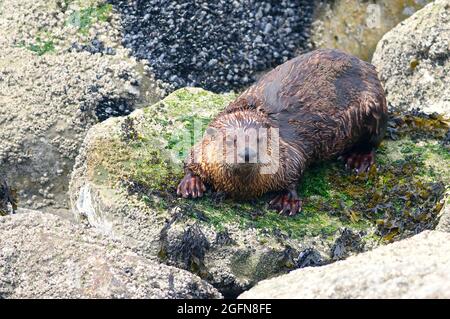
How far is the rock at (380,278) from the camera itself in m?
5.81

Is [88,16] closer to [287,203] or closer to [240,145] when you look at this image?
[240,145]

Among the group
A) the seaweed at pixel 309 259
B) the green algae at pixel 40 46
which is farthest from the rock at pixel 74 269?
the green algae at pixel 40 46

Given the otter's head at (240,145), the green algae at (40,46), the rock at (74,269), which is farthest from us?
the green algae at (40,46)

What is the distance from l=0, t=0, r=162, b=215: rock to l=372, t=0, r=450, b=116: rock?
2.47 meters

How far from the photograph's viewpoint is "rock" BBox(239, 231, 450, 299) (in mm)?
5809

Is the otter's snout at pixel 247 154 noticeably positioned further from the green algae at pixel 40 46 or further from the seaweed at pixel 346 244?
the green algae at pixel 40 46

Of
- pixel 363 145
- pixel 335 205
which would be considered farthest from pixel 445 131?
pixel 335 205

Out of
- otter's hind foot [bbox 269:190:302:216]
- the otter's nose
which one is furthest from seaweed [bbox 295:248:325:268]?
the otter's nose

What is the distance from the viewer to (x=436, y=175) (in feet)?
30.7

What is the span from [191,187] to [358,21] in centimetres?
439

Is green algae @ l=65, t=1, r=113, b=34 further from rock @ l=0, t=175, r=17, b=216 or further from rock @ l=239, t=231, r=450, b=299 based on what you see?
rock @ l=239, t=231, r=450, b=299

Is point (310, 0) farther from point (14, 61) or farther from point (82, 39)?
point (14, 61)

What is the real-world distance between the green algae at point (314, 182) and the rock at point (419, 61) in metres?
0.86

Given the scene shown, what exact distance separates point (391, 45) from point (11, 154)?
4.11 m
